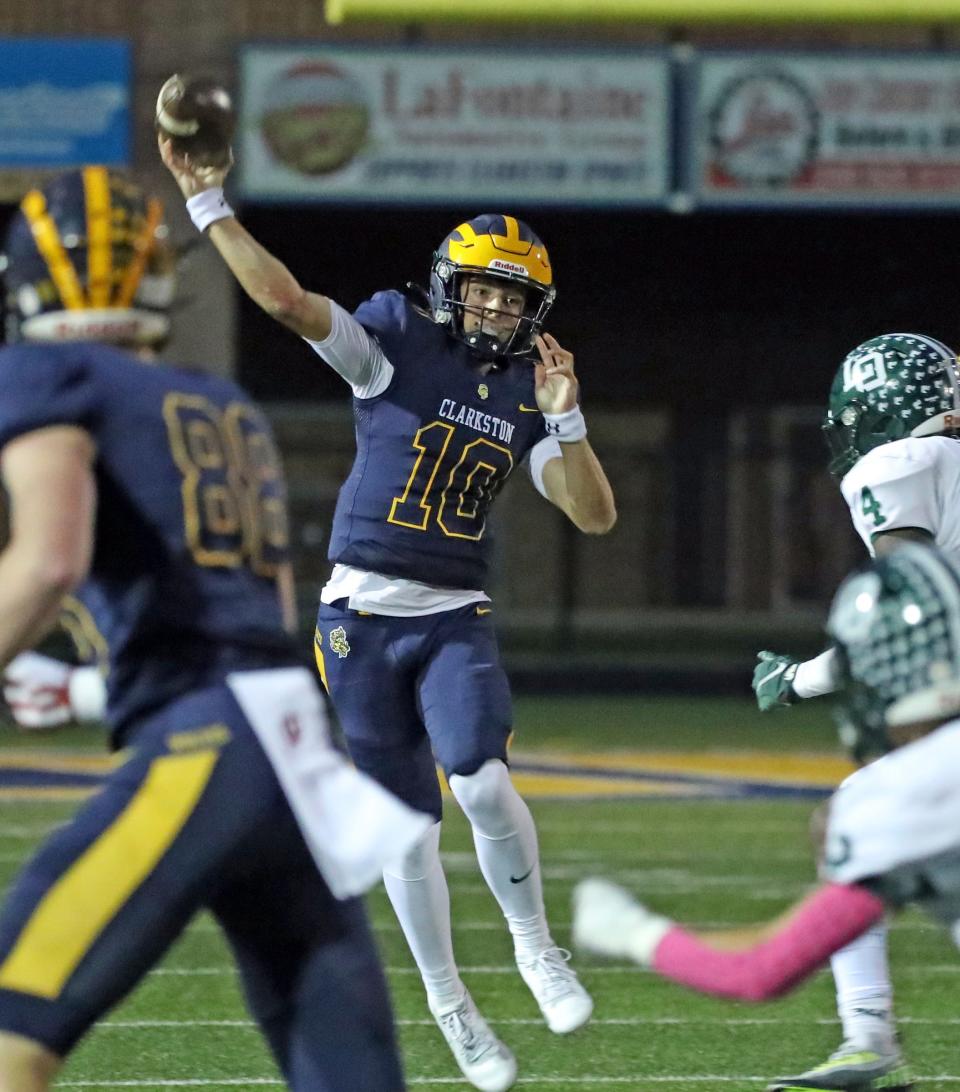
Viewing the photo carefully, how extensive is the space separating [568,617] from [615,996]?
11.8 metres

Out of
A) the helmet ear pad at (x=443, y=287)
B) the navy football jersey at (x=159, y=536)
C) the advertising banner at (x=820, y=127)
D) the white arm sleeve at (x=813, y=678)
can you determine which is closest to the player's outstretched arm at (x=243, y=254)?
the helmet ear pad at (x=443, y=287)

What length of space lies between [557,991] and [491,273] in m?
1.71

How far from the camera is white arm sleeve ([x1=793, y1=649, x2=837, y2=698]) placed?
430cm

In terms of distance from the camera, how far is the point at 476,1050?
191 inches

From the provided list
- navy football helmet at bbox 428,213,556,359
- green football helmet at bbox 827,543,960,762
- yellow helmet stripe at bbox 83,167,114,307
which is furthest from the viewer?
navy football helmet at bbox 428,213,556,359

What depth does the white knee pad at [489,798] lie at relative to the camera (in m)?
4.93

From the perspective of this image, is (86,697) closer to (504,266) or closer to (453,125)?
(504,266)

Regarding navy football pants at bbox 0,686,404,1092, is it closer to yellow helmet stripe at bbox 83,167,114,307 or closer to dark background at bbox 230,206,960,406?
yellow helmet stripe at bbox 83,167,114,307

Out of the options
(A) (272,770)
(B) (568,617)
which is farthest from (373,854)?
(B) (568,617)

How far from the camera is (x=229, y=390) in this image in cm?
326

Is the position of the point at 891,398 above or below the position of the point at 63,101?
below

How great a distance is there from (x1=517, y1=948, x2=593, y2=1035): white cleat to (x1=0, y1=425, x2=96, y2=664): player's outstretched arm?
2.45 meters

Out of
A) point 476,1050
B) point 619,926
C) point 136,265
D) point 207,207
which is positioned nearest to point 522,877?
point 476,1050

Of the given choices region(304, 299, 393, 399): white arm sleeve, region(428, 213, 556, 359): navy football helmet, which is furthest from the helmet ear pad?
region(304, 299, 393, 399): white arm sleeve
